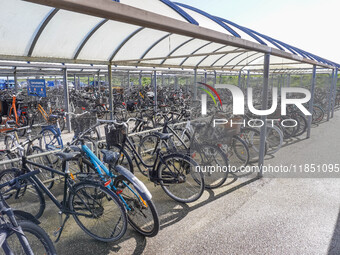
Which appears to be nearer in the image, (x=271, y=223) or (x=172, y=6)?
(x=271, y=223)

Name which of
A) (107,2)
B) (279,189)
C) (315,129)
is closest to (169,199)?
(279,189)

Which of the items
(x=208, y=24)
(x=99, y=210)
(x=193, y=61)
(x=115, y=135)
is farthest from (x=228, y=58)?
(x=99, y=210)

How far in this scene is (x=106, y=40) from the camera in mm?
4523

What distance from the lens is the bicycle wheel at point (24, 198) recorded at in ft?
9.71

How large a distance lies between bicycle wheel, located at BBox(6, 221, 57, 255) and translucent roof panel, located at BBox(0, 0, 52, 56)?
264 centimetres

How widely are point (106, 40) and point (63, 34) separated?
785 millimetres

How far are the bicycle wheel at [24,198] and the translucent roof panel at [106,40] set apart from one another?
2.50 meters

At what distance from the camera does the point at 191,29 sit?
8.18 feet

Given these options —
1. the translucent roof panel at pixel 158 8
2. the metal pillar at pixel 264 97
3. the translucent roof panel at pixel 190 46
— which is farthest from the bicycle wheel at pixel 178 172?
the translucent roof panel at pixel 190 46

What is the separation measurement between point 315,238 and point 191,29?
270 cm

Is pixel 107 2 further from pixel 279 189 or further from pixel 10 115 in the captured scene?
pixel 10 115

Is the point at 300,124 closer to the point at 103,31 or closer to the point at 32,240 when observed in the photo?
the point at 103,31

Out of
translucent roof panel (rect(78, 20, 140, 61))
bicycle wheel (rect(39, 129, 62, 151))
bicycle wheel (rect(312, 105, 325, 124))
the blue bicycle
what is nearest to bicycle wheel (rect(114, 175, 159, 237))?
the blue bicycle

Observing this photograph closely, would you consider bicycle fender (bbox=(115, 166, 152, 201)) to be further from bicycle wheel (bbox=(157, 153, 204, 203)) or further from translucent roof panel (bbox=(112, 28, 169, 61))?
translucent roof panel (bbox=(112, 28, 169, 61))
